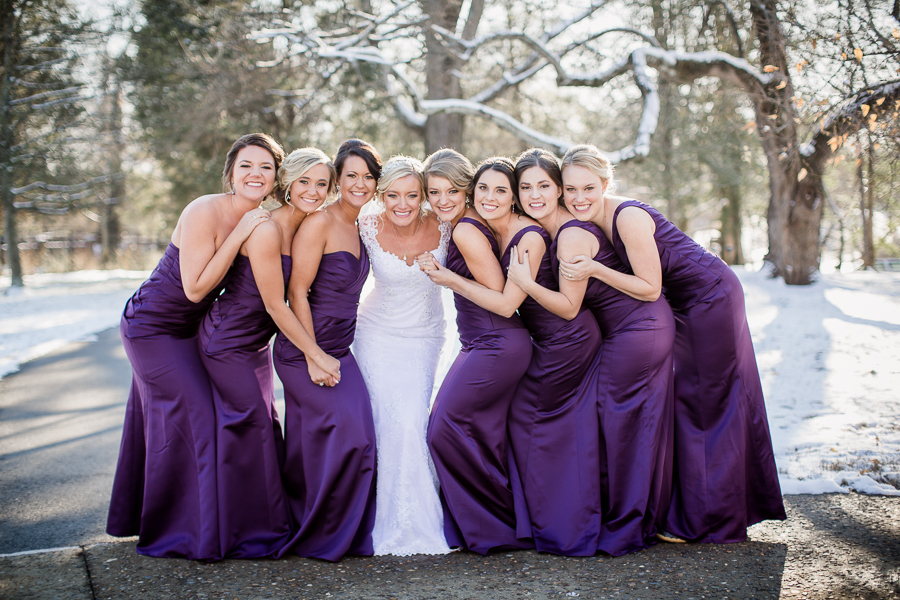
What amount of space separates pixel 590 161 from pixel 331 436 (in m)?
2.17

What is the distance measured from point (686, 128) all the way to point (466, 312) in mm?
17016

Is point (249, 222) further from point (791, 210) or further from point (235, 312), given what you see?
point (791, 210)

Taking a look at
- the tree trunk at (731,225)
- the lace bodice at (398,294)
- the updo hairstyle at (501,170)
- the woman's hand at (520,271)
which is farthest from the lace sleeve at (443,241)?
the tree trunk at (731,225)

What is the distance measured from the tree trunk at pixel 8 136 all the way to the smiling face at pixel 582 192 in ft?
57.8

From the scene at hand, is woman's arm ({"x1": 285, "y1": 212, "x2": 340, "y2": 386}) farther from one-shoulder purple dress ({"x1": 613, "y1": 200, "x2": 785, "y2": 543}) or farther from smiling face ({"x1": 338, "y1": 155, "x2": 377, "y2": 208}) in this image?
one-shoulder purple dress ({"x1": 613, "y1": 200, "x2": 785, "y2": 543})

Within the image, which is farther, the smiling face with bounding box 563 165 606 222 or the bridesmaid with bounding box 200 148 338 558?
the smiling face with bounding box 563 165 606 222

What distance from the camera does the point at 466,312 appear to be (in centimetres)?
379

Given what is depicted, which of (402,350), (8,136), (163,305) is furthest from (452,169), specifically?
(8,136)

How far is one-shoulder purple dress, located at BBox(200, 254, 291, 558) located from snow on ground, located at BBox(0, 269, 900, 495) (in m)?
1.32

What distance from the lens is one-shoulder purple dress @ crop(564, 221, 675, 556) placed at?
336 centimetres

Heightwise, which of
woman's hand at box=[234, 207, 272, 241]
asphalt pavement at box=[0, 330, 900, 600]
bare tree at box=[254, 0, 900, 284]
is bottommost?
asphalt pavement at box=[0, 330, 900, 600]

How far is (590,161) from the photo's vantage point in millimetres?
3617

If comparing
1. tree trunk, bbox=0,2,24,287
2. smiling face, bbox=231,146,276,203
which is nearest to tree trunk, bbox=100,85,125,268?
tree trunk, bbox=0,2,24,287

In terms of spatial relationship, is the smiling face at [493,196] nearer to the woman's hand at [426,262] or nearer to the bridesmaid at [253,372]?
the woman's hand at [426,262]
